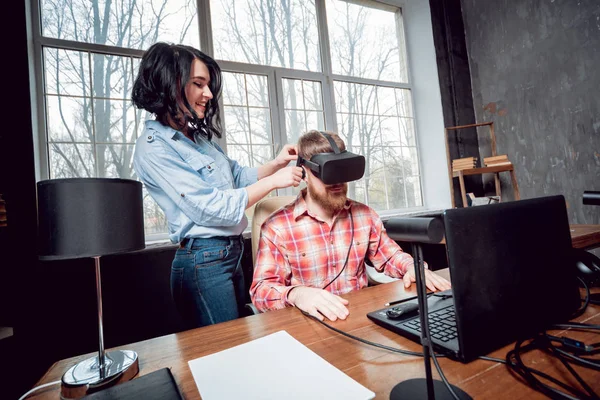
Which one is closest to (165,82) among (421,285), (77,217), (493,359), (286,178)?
(286,178)

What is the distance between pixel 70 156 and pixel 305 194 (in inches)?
71.4

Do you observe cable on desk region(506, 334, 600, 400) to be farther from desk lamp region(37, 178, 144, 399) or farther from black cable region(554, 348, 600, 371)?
desk lamp region(37, 178, 144, 399)

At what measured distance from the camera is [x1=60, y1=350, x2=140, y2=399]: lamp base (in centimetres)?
52

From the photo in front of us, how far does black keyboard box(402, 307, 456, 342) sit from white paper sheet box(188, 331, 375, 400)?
0.21 meters

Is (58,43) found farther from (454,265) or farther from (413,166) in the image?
(413,166)

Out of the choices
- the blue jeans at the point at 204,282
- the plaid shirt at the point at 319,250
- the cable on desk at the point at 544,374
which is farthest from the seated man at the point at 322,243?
the cable on desk at the point at 544,374

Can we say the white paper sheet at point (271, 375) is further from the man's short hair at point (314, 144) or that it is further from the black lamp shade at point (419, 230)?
the man's short hair at point (314, 144)

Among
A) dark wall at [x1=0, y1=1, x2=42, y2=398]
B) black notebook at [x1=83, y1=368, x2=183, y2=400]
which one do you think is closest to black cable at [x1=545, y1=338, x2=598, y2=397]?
black notebook at [x1=83, y1=368, x2=183, y2=400]

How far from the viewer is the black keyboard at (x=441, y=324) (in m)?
0.58

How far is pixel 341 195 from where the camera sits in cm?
133

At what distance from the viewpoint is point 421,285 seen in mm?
389

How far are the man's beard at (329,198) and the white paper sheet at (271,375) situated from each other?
2.49 feet

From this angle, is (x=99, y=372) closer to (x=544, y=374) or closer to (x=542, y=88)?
(x=544, y=374)

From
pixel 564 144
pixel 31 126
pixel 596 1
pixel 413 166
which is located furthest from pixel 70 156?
pixel 596 1
